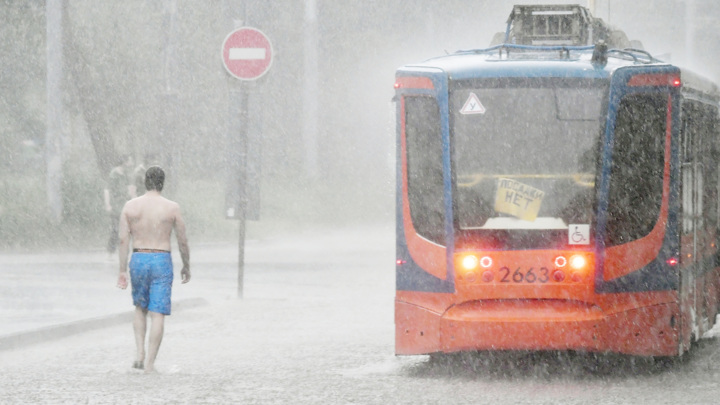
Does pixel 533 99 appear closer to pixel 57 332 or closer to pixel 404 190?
pixel 404 190

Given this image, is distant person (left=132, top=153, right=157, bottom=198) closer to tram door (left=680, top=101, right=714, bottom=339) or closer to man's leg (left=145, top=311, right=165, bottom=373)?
man's leg (left=145, top=311, right=165, bottom=373)

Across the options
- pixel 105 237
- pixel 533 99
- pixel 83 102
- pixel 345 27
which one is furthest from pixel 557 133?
pixel 345 27

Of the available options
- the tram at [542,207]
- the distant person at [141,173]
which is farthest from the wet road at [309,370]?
the distant person at [141,173]

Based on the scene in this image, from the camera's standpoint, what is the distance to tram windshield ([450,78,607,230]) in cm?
1118

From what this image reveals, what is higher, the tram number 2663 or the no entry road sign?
the no entry road sign

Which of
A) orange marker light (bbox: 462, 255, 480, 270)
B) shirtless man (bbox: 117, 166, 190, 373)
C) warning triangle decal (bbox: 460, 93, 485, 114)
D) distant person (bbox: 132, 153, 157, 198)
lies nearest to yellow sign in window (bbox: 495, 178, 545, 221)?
orange marker light (bbox: 462, 255, 480, 270)

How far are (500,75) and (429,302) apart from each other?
1.82 metres

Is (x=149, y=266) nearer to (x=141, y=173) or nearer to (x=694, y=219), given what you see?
(x=694, y=219)

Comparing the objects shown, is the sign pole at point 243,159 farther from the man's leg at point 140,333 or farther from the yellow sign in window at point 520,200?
the yellow sign in window at point 520,200

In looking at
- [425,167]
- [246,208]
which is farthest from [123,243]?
[246,208]

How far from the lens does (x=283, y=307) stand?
17531mm

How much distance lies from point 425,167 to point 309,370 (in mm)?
1877

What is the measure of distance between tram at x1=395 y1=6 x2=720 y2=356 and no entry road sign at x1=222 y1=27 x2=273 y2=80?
7.27m

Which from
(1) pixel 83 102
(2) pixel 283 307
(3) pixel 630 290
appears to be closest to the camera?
(3) pixel 630 290
